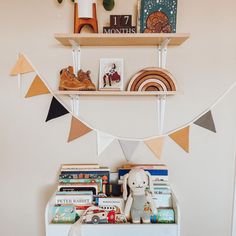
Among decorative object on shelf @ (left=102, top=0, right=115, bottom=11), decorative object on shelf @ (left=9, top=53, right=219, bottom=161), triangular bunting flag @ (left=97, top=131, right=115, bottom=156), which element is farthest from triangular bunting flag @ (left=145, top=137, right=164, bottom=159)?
decorative object on shelf @ (left=102, top=0, right=115, bottom=11)

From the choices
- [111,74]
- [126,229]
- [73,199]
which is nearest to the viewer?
[126,229]

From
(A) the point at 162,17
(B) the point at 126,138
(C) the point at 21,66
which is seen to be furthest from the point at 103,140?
(A) the point at 162,17

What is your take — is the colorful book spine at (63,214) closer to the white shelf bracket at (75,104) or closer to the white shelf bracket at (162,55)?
the white shelf bracket at (75,104)

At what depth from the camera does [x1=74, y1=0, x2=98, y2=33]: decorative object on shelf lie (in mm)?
1441

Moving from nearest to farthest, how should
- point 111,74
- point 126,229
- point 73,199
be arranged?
point 126,229 < point 73,199 < point 111,74

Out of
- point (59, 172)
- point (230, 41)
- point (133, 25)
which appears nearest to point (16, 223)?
point (59, 172)

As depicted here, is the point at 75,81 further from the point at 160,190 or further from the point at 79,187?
the point at 160,190

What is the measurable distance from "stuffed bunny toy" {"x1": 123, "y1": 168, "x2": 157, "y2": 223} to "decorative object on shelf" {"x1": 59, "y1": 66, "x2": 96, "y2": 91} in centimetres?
46

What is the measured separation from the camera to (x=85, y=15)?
1.45m

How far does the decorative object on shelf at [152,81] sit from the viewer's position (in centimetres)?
152

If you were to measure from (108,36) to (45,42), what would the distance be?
1.27 ft

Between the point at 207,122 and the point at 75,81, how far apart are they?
0.71 m

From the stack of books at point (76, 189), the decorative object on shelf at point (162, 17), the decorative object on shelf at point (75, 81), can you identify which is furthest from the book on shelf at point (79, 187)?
the decorative object on shelf at point (162, 17)

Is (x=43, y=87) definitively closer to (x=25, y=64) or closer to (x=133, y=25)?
(x=25, y=64)
